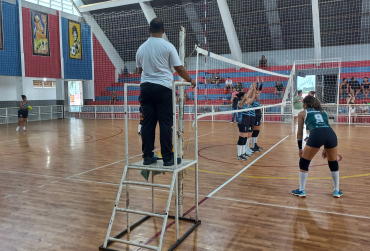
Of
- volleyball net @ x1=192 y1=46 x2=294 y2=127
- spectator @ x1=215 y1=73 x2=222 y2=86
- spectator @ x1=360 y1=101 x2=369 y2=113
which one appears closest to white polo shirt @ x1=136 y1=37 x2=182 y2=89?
volleyball net @ x1=192 y1=46 x2=294 y2=127

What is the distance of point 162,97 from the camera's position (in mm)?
3312

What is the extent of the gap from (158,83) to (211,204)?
6.90ft

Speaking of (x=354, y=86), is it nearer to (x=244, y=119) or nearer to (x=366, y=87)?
(x=366, y=87)

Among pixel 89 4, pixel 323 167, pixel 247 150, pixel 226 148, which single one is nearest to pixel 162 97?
pixel 323 167

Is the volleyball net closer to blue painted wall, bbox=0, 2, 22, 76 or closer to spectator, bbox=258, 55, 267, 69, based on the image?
spectator, bbox=258, 55, 267, 69

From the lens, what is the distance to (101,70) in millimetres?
24656

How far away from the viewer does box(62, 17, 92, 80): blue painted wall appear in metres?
21.6

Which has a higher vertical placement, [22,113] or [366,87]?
[366,87]

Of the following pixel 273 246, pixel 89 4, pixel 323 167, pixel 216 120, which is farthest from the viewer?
pixel 89 4

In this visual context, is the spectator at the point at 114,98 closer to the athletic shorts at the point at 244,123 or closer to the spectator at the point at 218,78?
the spectator at the point at 218,78

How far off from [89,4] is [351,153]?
21.3 meters

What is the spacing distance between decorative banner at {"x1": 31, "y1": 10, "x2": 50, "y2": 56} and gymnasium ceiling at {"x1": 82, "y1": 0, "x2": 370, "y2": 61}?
13.4 ft

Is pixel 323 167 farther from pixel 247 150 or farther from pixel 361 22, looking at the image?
pixel 361 22

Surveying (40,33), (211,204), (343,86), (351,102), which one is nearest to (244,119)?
(211,204)
